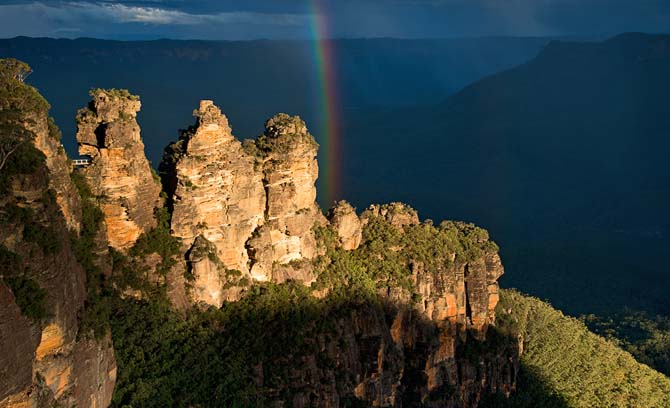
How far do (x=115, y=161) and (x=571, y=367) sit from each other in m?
36.0

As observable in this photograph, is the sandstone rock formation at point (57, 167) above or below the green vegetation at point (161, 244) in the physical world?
above

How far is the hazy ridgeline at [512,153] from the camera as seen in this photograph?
8931 cm

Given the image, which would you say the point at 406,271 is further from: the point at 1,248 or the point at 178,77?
the point at 178,77

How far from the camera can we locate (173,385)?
24.5 metres

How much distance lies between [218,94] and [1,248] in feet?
500

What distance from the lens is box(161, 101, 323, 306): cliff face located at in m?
28.9

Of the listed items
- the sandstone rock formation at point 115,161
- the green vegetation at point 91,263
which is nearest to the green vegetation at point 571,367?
the sandstone rock formation at point 115,161

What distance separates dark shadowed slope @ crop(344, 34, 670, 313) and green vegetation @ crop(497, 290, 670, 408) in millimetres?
23747

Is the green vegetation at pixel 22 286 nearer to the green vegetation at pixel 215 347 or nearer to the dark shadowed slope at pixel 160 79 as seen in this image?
the green vegetation at pixel 215 347

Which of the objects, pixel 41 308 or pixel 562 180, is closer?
pixel 41 308

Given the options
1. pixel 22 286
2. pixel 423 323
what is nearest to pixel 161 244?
pixel 22 286

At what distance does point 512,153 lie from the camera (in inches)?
6791

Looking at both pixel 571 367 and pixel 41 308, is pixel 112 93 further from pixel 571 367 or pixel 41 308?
pixel 571 367

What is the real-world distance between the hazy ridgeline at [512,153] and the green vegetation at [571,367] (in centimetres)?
2415
